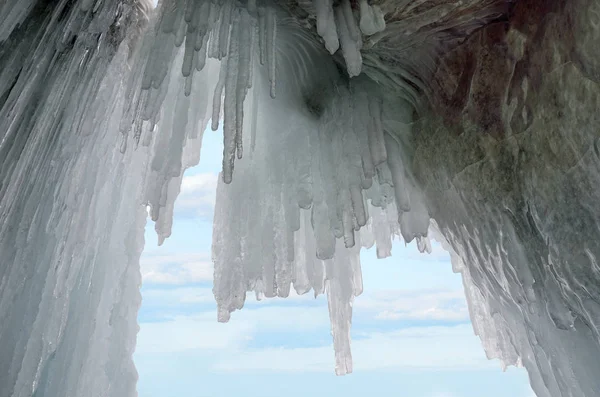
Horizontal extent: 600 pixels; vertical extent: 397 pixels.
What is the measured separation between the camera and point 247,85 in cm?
263

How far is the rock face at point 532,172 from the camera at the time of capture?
2463 millimetres

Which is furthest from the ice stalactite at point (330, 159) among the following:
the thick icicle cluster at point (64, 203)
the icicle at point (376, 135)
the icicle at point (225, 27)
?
the thick icicle cluster at point (64, 203)

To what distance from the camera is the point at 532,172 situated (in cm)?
267

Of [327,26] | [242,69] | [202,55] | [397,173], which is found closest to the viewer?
[327,26]

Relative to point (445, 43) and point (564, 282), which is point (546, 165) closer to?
point (564, 282)

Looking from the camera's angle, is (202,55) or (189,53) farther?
(202,55)

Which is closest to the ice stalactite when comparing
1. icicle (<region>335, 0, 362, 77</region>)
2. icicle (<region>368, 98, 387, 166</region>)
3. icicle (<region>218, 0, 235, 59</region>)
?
icicle (<region>368, 98, 387, 166</region>)

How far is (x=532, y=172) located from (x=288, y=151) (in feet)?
4.63

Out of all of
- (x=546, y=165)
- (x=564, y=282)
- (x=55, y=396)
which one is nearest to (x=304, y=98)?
(x=546, y=165)

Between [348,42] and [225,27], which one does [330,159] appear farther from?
[225,27]

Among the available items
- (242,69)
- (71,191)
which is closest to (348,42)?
(242,69)

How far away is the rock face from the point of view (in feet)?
8.08

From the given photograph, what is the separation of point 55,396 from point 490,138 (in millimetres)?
2761

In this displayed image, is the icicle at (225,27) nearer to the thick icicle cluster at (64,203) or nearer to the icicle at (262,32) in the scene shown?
the icicle at (262,32)
